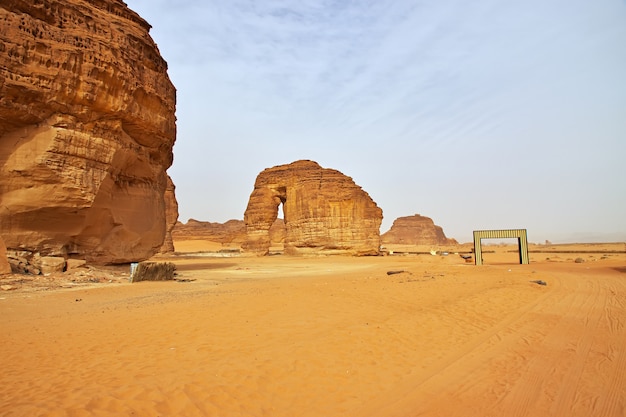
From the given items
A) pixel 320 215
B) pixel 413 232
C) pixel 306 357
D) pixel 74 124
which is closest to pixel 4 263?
pixel 74 124

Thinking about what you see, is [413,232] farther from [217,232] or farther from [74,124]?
[74,124]

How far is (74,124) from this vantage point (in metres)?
15.5

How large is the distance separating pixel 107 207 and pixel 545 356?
1757cm

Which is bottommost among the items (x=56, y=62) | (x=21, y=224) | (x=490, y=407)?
(x=490, y=407)

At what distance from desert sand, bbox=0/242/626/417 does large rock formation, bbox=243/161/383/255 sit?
33.5m

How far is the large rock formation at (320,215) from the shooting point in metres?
44.2

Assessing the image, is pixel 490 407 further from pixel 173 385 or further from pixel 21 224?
pixel 21 224

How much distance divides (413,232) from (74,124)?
110 metres

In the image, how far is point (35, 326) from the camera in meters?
6.95

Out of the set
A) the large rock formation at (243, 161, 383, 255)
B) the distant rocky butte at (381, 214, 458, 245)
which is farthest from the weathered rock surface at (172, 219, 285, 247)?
the distant rocky butte at (381, 214, 458, 245)

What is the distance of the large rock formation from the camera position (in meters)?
44.2

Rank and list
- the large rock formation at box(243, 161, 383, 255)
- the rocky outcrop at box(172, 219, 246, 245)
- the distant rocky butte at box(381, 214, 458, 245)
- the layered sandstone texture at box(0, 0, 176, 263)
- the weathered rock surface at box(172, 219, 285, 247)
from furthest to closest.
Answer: the distant rocky butte at box(381, 214, 458, 245), the rocky outcrop at box(172, 219, 246, 245), the weathered rock surface at box(172, 219, 285, 247), the large rock formation at box(243, 161, 383, 255), the layered sandstone texture at box(0, 0, 176, 263)

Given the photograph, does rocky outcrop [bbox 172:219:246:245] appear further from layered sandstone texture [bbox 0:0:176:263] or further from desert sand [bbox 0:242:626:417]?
desert sand [bbox 0:242:626:417]

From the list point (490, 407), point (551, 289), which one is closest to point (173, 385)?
point (490, 407)
